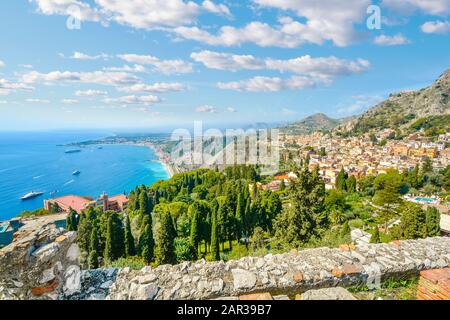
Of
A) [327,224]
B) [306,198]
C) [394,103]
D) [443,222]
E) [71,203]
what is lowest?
[71,203]

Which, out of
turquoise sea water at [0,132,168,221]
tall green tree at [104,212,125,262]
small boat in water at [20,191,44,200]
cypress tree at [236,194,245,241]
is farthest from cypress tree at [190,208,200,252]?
small boat in water at [20,191,44,200]

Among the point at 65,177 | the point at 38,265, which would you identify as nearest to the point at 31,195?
the point at 65,177

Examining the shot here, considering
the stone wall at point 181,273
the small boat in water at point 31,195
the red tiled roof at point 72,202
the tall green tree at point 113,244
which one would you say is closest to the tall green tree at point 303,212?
the stone wall at point 181,273

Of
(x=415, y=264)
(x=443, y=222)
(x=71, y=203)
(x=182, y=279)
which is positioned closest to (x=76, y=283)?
(x=182, y=279)

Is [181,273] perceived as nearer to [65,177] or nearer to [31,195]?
[31,195]

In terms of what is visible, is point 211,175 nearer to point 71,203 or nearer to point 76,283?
point 71,203

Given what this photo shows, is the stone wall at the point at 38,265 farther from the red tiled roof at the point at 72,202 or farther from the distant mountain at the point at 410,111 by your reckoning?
the distant mountain at the point at 410,111

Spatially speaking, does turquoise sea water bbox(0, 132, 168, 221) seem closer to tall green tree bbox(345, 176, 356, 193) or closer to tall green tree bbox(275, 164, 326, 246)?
tall green tree bbox(345, 176, 356, 193)
